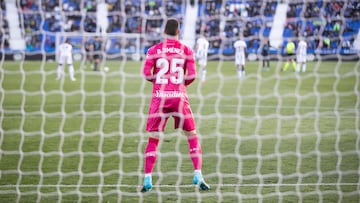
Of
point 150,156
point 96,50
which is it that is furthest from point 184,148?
point 96,50

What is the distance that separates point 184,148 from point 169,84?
7.91 feet

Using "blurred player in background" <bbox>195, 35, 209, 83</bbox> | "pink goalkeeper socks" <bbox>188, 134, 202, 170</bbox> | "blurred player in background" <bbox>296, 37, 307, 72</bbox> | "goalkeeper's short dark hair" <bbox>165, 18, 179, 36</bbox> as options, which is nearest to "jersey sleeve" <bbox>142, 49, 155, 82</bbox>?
"goalkeeper's short dark hair" <bbox>165, 18, 179, 36</bbox>

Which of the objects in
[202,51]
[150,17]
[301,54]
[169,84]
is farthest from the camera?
[150,17]

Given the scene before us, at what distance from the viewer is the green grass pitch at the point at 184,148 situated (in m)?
6.47

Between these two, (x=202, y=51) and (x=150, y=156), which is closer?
(x=150, y=156)

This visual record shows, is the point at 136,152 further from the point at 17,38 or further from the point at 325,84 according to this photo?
the point at 17,38

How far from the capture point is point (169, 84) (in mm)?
6707

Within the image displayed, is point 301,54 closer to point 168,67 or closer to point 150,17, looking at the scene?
point 150,17

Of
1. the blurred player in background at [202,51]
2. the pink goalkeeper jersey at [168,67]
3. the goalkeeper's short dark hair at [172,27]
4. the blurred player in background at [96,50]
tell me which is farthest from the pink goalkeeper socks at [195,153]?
the blurred player in background at [96,50]

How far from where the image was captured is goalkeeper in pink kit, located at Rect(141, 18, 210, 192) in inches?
262

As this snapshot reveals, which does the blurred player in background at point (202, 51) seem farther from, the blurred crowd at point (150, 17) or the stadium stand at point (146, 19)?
the blurred crowd at point (150, 17)

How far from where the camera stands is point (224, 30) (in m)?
32.2

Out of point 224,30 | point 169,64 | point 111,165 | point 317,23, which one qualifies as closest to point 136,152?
point 111,165

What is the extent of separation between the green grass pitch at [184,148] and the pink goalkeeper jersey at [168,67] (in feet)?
3.67
